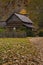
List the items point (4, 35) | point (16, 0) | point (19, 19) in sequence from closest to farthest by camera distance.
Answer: point (16, 0) → point (4, 35) → point (19, 19)

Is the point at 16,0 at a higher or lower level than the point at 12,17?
higher

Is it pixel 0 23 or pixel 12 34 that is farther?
pixel 0 23

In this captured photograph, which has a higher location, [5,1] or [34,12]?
[5,1]

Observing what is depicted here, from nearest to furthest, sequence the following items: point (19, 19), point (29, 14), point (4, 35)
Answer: point (4, 35) → point (19, 19) → point (29, 14)

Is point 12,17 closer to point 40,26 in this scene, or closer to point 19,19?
point 19,19

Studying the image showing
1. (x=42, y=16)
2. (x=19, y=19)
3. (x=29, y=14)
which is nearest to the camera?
(x=19, y=19)

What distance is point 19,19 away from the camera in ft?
220

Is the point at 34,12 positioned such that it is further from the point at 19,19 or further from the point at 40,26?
the point at 19,19

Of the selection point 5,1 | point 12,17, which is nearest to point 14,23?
point 12,17

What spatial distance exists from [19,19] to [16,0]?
46.5 m

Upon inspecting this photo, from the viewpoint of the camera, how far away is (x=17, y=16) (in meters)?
67.6

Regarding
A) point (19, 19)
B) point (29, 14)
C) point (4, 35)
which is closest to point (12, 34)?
Result: point (4, 35)

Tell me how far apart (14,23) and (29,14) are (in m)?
16.0

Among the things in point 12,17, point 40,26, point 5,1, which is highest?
point 5,1
